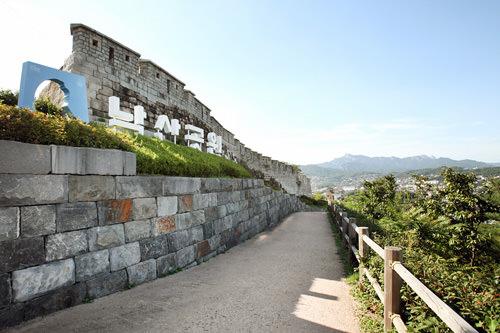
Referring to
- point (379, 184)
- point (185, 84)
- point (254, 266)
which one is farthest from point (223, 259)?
point (379, 184)

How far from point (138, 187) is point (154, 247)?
1.08 meters

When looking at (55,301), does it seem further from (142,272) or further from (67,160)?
(67,160)

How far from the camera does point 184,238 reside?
6250 millimetres

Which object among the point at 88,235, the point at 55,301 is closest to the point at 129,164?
the point at 88,235

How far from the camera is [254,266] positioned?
21.5 ft

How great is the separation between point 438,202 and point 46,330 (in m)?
6.02

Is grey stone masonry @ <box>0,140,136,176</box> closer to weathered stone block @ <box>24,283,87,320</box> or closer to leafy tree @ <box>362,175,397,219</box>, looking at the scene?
weathered stone block @ <box>24,283,87,320</box>

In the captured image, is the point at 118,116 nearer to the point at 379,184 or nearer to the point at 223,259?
the point at 223,259

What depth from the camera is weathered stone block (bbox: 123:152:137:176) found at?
4992 millimetres

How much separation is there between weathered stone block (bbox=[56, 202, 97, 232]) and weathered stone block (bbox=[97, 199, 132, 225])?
0.42ft

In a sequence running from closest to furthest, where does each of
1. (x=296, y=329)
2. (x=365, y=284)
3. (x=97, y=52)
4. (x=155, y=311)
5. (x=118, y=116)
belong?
1. (x=296, y=329)
2. (x=155, y=311)
3. (x=365, y=284)
4. (x=118, y=116)
5. (x=97, y=52)

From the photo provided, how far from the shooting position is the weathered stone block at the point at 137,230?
4.93 metres

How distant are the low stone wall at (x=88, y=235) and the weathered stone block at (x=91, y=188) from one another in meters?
0.01

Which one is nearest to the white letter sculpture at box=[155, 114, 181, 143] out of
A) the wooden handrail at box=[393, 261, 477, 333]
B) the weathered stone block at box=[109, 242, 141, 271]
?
the weathered stone block at box=[109, 242, 141, 271]
